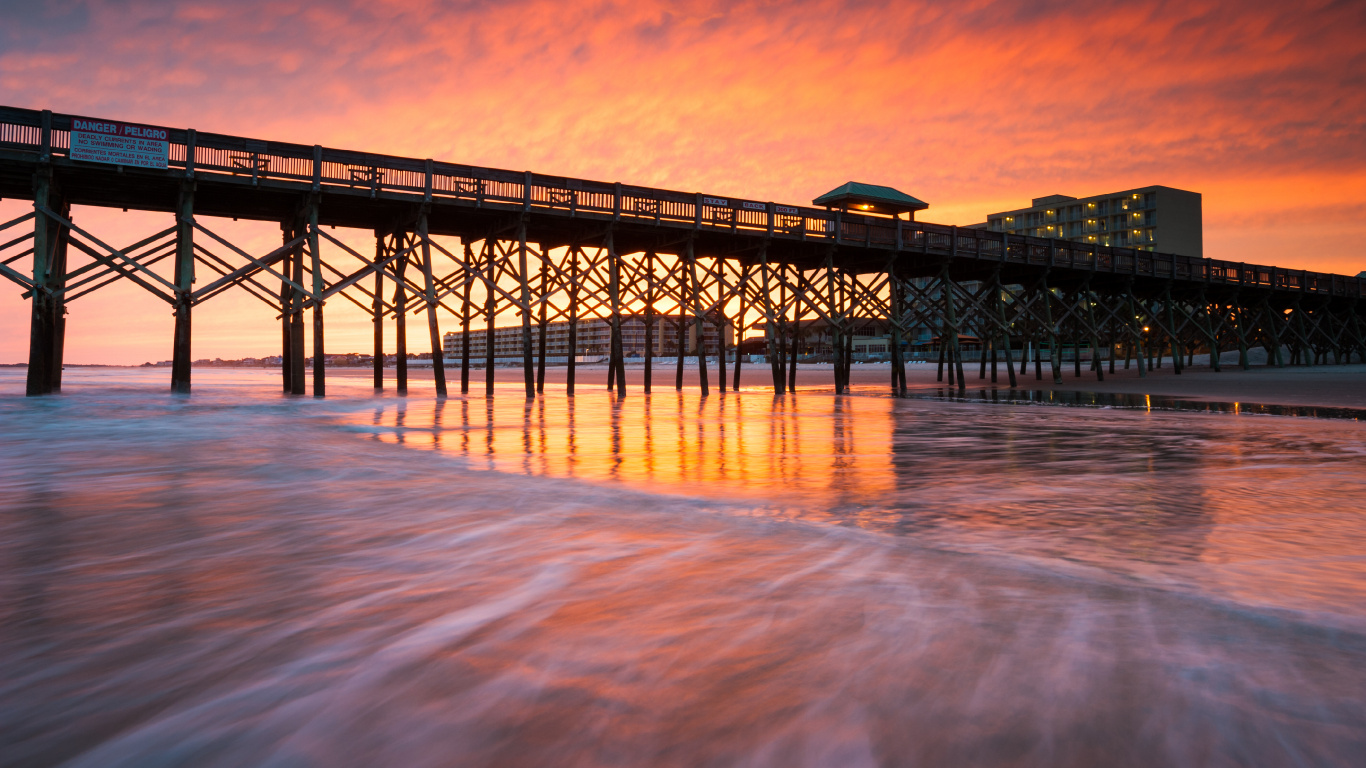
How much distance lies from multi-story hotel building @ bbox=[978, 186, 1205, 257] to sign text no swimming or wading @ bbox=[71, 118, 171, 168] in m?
87.1

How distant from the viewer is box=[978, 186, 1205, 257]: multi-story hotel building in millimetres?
90000

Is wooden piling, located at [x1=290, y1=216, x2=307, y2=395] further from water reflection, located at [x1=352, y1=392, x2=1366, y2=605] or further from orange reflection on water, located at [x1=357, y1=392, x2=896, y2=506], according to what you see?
water reflection, located at [x1=352, y1=392, x2=1366, y2=605]

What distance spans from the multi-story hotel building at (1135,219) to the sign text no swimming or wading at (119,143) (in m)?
87.1

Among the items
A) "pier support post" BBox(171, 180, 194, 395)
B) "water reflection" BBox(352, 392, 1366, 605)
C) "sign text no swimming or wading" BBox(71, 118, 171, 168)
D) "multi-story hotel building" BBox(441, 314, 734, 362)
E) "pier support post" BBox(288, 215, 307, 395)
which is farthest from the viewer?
"multi-story hotel building" BBox(441, 314, 734, 362)

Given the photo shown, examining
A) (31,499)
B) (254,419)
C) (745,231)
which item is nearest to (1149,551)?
(31,499)

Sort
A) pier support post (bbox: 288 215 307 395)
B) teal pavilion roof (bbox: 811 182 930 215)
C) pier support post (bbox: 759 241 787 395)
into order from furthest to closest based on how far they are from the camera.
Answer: teal pavilion roof (bbox: 811 182 930 215), pier support post (bbox: 759 241 787 395), pier support post (bbox: 288 215 307 395)

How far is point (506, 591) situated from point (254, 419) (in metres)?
12.4

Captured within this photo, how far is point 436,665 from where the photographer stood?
257 cm

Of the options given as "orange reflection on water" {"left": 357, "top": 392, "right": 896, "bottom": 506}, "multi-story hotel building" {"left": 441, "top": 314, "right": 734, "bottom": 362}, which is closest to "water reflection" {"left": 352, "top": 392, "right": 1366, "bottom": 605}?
"orange reflection on water" {"left": 357, "top": 392, "right": 896, "bottom": 506}

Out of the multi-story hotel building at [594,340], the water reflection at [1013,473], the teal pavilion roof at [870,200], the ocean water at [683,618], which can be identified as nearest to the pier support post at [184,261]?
the water reflection at [1013,473]

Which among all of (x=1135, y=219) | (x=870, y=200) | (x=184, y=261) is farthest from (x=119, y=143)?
(x=1135, y=219)

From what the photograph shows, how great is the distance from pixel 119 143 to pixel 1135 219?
102904 mm

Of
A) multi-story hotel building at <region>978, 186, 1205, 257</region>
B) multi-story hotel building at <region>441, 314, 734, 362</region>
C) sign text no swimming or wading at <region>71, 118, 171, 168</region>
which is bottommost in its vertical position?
sign text no swimming or wading at <region>71, 118, 171, 168</region>

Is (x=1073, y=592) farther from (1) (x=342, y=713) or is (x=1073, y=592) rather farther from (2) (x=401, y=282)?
(2) (x=401, y=282)
